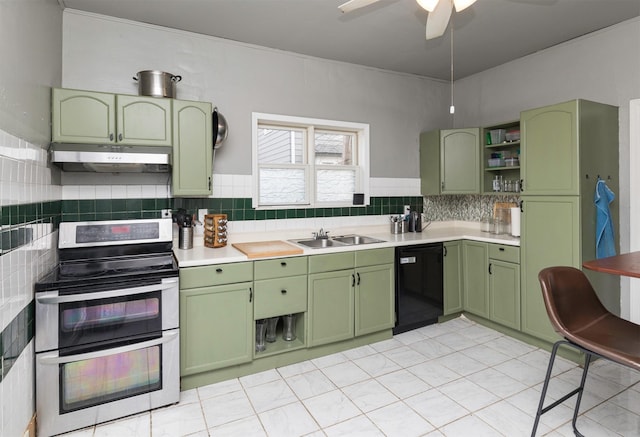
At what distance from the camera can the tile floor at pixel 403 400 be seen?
2.03 metres

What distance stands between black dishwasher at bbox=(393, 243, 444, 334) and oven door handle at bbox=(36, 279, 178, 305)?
195 centimetres

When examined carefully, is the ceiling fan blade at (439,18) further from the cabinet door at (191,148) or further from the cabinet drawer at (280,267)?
the cabinet drawer at (280,267)

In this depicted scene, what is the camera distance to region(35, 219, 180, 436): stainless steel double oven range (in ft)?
6.44

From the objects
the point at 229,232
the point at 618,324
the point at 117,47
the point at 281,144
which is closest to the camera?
the point at 618,324

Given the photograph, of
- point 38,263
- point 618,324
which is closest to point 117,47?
point 38,263

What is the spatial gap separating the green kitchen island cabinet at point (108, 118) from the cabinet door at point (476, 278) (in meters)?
2.90

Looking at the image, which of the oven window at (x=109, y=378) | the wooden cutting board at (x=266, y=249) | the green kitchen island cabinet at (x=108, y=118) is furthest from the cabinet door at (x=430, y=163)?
the oven window at (x=109, y=378)

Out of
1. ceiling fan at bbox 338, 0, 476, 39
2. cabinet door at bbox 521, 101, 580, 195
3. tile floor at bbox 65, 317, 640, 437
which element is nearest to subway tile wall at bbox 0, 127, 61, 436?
tile floor at bbox 65, 317, 640, 437

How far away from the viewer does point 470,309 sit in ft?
11.9

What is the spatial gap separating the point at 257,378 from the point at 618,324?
7.24ft

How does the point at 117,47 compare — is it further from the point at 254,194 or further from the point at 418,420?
the point at 418,420

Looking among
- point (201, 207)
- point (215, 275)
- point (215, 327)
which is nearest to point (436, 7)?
point (215, 275)

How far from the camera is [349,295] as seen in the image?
9.96ft

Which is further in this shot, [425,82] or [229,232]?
[425,82]
